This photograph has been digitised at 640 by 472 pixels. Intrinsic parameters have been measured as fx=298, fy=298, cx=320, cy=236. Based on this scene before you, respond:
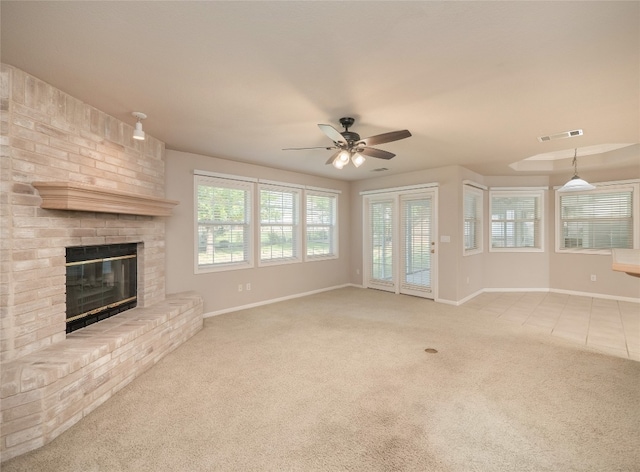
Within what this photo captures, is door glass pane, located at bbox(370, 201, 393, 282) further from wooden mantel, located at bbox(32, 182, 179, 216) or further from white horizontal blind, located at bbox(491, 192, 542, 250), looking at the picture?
wooden mantel, located at bbox(32, 182, 179, 216)

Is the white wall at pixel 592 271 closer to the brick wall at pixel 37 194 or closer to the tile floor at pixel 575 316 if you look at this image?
the tile floor at pixel 575 316

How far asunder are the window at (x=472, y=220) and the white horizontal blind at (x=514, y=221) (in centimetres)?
47

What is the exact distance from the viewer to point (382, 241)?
20.8 ft

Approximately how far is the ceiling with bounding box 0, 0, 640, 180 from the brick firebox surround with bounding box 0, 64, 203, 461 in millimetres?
257

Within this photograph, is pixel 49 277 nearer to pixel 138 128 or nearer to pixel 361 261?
pixel 138 128

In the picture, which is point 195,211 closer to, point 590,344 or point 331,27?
point 331,27

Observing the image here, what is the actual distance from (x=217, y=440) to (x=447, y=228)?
4717 millimetres

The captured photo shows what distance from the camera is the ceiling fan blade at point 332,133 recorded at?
2.60 metres

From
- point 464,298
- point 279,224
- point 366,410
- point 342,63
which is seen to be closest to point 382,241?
point 464,298

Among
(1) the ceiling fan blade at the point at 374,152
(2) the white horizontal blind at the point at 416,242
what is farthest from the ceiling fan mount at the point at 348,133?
(2) the white horizontal blind at the point at 416,242

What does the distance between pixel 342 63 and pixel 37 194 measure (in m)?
2.43

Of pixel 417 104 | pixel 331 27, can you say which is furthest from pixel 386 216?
pixel 331 27

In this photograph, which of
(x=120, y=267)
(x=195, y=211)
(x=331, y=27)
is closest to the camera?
(x=331, y=27)

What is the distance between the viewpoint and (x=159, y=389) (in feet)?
8.12
